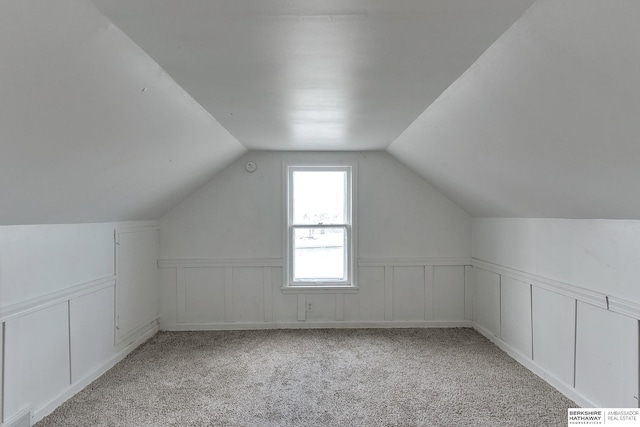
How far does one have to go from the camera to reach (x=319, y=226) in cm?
425

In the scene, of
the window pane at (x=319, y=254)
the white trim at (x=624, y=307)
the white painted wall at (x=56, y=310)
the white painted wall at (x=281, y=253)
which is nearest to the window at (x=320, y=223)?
the window pane at (x=319, y=254)

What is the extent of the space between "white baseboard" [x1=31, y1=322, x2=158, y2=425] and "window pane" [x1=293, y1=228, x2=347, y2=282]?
5.38ft

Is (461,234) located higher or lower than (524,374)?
higher

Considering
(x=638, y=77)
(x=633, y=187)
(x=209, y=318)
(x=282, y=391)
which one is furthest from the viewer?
(x=209, y=318)

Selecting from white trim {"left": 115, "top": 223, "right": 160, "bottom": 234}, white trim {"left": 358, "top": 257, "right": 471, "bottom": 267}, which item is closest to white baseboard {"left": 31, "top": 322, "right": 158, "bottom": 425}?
white trim {"left": 115, "top": 223, "right": 160, "bottom": 234}

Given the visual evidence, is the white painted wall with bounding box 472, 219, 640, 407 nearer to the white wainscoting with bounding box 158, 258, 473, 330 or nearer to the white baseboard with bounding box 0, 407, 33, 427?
the white wainscoting with bounding box 158, 258, 473, 330

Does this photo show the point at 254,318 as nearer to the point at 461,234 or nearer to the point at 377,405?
the point at 377,405

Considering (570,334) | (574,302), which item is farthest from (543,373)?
(574,302)

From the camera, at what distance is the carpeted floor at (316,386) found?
237cm

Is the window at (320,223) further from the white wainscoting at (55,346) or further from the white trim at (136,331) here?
the white wainscoting at (55,346)

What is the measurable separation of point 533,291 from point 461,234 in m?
1.27

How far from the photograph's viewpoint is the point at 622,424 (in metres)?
2.11

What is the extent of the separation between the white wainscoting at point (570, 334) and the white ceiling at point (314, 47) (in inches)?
64.4

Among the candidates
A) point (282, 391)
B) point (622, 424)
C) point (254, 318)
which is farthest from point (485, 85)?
point (254, 318)
